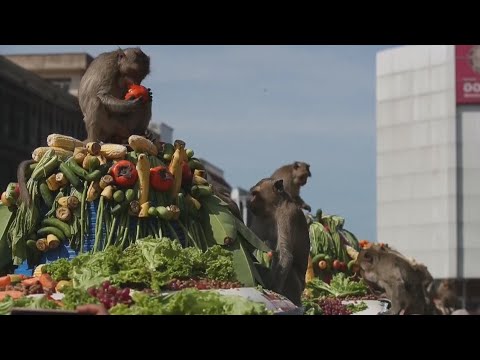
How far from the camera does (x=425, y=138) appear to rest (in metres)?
74.8

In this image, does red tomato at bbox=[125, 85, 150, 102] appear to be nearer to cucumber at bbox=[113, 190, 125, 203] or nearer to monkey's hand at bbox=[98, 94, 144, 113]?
monkey's hand at bbox=[98, 94, 144, 113]

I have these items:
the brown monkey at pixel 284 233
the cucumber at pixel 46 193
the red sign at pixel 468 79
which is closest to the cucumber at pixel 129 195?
the cucumber at pixel 46 193

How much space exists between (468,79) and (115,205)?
205 feet

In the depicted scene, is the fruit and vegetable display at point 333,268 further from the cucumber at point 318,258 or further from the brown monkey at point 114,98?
the brown monkey at point 114,98

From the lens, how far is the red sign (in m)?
72.1

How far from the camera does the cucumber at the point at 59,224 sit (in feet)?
40.0

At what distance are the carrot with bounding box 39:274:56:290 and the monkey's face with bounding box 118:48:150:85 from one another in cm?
302

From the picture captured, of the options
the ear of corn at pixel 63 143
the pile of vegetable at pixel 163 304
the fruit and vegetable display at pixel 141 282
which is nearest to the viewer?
the pile of vegetable at pixel 163 304

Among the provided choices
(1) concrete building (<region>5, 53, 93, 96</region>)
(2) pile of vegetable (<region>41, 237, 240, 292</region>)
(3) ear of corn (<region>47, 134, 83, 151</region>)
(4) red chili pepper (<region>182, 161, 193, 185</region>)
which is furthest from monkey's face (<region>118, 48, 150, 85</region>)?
(1) concrete building (<region>5, 53, 93, 96</region>)

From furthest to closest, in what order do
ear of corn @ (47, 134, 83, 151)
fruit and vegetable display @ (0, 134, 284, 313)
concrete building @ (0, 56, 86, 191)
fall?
concrete building @ (0, 56, 86, 191) → ear of corn @ (47, 134, 83, 151) → fruit and vegetable display @ (0, 134, 284, 313)

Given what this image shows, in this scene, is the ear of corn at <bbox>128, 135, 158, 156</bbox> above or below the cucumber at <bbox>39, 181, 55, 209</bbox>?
above

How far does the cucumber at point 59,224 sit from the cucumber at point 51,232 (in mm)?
31

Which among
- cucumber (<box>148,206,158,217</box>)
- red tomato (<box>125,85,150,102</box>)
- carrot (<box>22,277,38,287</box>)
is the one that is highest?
red tomato (<box>125,85,150,102</box>)
